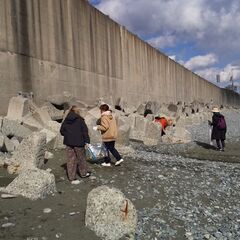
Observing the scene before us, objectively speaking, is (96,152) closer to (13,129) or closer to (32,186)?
(13,129)

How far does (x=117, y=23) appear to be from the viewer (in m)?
23.8

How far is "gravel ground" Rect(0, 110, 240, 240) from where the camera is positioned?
225 inches

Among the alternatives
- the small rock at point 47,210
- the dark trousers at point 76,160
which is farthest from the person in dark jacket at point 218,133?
the small rock at point 47,210

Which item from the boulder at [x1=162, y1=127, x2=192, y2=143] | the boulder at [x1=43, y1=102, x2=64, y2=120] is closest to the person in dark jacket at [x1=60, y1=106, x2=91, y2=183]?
the boulder at [x1=43, y1=102, x2=64, y2=120]

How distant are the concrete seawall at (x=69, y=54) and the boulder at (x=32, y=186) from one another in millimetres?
5556

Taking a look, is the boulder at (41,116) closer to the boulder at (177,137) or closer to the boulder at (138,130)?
the boulder at (138,130)

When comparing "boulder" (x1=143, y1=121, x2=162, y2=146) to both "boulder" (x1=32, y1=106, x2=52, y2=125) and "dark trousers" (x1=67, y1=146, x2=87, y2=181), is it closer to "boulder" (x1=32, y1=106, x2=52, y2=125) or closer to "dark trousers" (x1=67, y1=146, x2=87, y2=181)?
"boulder" (x1=32, y1=106, x2=52, y2=125)

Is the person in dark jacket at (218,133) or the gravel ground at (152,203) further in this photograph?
the person in dark jacket at (218,133)

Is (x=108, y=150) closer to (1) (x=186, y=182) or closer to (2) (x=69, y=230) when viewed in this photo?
(1) (x=186, y=182)

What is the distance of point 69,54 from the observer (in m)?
16.7

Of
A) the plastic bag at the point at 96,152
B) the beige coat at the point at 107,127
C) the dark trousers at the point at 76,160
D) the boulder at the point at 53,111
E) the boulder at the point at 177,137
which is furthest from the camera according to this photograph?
the boulder at the point at 177,137

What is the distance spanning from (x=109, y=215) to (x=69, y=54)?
1185 cm

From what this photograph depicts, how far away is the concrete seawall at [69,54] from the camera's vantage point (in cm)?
1262

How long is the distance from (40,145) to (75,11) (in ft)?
33.7
